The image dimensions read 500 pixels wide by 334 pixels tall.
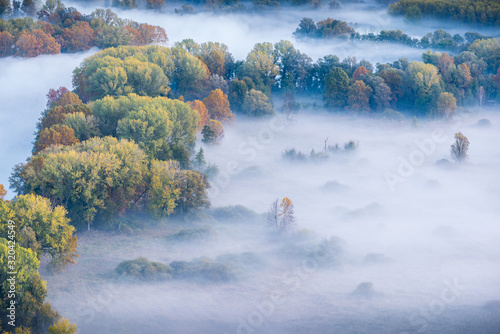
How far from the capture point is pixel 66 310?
208ft

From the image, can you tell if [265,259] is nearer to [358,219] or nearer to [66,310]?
[358,219]

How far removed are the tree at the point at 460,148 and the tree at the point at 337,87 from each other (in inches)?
1345

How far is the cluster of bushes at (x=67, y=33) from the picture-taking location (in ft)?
527

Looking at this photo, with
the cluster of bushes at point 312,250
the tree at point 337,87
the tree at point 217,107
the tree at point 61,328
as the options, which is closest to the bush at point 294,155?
the tree at point 217,107

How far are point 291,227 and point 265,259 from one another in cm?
1003

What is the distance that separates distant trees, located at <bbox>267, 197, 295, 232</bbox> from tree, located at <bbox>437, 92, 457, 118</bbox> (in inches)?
2608

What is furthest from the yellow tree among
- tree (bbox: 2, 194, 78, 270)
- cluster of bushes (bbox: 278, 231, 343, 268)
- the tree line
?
the tree line

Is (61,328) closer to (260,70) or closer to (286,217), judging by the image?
(286,217)

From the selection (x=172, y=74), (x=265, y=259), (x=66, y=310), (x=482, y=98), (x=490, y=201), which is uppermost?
(x=482, y=98)

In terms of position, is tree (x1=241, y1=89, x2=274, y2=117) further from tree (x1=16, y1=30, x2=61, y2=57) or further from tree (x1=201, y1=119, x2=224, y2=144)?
tree (x1=16, y1=30, x2=61, y2=57)

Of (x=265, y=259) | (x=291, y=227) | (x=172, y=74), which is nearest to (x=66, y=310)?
(x=265, y=259)

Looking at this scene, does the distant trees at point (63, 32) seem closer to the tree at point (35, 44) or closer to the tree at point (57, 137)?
the tree at point (35, 44)

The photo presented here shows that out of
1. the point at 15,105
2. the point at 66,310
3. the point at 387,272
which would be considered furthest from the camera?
the point at 15,105

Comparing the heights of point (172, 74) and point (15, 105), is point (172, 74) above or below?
above
